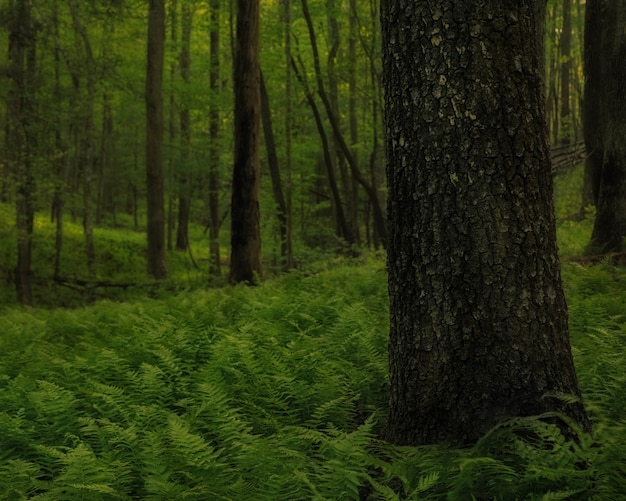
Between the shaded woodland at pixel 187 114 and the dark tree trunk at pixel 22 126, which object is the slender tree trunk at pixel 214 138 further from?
the dark tree trunk at pixel 22 126

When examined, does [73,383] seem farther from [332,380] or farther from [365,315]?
[365,315]

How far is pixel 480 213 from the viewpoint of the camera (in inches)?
113

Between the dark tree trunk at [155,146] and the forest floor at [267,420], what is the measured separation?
843 centimetres

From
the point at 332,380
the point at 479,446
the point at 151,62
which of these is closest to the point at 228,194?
the point at 151,62

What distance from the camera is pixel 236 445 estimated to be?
3.14 metres

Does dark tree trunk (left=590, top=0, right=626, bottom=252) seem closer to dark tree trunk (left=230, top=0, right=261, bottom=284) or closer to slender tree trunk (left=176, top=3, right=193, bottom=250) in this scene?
dark tree trunk (left=230, top=0, right=261, bottom=284)

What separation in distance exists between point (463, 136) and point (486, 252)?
24.3 inches

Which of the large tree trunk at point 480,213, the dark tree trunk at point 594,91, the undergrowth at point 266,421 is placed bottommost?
the undergrowth at point 266,421

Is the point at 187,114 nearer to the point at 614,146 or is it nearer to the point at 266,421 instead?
the point at 614,146

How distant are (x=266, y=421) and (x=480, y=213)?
6.43 ft

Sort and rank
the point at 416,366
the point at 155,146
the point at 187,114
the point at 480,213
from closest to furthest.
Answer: the point at 480,213
the point at 416,366
the point at 155,146
the point at 187,114

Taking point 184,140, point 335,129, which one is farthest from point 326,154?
point 184,140

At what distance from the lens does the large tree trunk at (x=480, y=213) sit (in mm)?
2850

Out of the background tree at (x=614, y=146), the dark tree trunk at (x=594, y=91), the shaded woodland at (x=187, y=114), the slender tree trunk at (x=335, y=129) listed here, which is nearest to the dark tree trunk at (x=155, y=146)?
the shaded woodland at (x=187, y=114)
